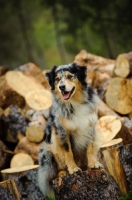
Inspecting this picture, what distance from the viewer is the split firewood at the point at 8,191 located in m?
3.51

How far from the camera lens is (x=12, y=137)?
234 inches

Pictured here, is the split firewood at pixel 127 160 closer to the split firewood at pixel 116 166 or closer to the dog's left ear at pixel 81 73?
the split firewood at pixel 116 166

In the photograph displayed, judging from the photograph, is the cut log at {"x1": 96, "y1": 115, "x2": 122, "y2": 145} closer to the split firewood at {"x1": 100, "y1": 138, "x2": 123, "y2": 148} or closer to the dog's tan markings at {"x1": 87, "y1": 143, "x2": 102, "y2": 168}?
the split firewood at {"x1": 100, "y1": 138, "x2": 123, "y2": 148}

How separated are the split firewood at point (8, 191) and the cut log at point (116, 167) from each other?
1.04 meters

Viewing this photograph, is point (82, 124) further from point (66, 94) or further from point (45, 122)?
point (45, 122)

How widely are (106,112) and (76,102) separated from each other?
2012mm

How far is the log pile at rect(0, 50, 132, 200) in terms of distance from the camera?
10.5 feet

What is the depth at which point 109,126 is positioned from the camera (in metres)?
4.99

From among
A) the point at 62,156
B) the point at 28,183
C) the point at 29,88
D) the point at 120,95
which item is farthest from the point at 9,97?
the point at 62,156

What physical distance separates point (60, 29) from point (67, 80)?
8497 mm

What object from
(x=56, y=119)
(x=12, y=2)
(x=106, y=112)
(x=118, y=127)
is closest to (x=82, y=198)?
(x=56, y=119)

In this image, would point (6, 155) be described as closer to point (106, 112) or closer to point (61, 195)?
point (106, 112)

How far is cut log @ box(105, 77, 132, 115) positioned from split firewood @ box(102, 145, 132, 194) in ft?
4.77

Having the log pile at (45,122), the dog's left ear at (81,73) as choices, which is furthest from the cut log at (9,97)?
the dog's left ear at (81,73)
